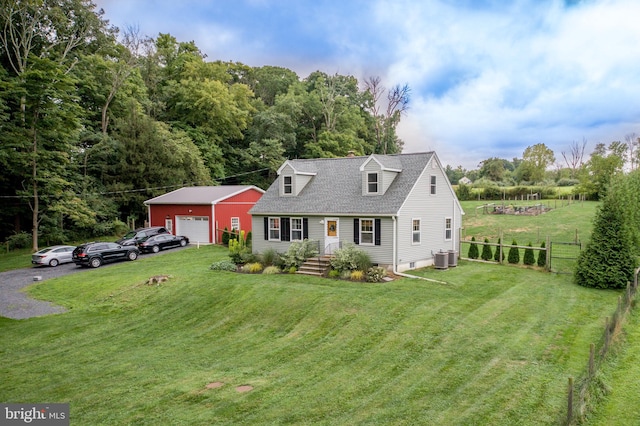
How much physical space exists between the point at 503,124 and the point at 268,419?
30.8m

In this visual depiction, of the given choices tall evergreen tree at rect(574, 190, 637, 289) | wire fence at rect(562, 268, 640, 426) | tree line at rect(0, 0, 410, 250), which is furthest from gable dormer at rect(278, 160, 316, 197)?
tree line at rect(0, 0, 410, 250)

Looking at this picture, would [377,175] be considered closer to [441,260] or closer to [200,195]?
[441,260]

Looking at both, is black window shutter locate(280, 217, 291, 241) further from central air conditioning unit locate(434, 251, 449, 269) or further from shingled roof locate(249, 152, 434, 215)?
central air conditioning unit locate(434, 251, 449, 269)

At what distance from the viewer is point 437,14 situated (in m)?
20.5

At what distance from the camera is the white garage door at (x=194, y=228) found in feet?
104

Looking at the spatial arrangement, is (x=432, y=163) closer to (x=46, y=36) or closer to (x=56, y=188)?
(x=56, y=188)

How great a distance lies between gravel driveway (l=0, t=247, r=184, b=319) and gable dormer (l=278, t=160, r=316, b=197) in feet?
35.6

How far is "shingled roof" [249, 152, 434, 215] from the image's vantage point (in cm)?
2023

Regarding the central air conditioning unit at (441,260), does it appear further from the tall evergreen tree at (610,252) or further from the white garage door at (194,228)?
the white garage door at (194,228)

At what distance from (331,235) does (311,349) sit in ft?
33.7

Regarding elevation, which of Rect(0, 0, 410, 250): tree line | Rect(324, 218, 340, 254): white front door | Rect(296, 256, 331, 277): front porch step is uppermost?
Rect(0, 0, 410, 250): tree line

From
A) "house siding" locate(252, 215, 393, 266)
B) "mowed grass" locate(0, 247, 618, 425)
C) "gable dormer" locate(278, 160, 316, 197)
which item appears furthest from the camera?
"gable dormer" locate(278, 160, 316, 197)

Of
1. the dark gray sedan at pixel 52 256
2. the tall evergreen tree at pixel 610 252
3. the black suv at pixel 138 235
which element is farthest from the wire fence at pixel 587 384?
the dark gray sedan at pixel 52 256

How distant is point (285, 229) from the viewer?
73.9 feet
